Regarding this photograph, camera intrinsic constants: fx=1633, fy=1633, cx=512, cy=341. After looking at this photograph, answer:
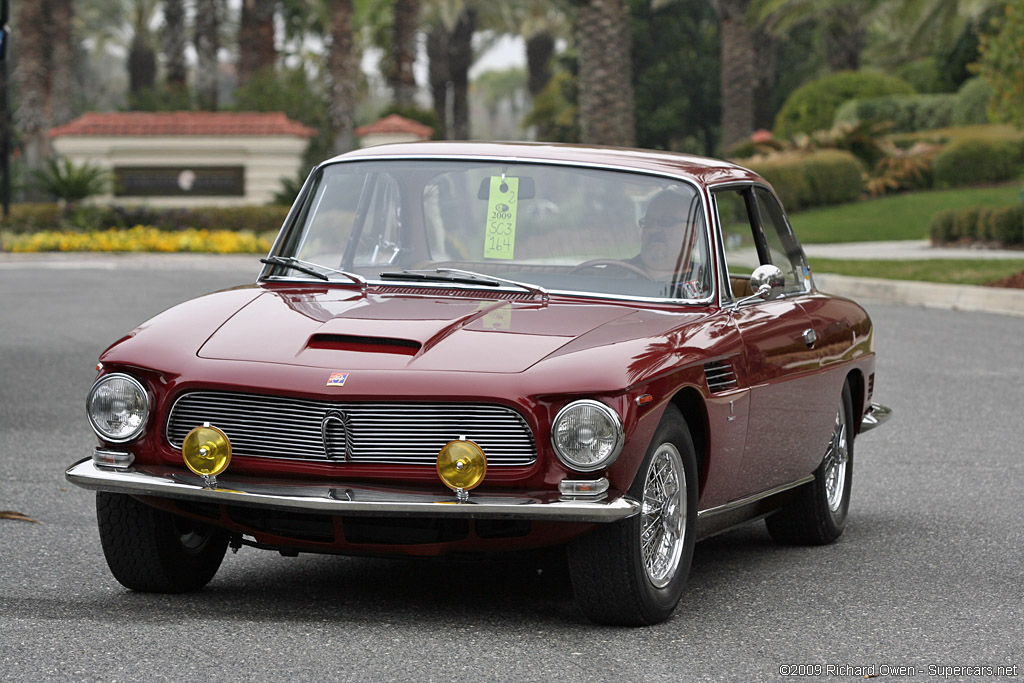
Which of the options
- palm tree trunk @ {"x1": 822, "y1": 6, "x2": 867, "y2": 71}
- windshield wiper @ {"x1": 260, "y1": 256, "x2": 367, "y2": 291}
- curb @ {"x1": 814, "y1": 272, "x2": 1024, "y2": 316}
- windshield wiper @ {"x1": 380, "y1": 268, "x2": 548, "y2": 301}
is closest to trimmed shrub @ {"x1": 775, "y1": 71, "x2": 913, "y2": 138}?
palm tree trunk @ {"x1": 822, "y1": 6, "x2": 867, "y2": 71}

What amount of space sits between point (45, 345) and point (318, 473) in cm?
1031

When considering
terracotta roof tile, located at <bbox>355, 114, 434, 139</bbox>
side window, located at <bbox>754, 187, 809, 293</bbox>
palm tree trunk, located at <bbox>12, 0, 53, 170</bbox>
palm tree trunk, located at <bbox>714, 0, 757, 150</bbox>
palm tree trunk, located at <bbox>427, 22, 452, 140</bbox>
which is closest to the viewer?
side window, located at <bbox>754, 187, 809, 293</bbox>

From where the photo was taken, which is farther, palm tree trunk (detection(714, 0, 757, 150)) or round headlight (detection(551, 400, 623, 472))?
palm tree trunk (detection(714, 0, 757, 150))

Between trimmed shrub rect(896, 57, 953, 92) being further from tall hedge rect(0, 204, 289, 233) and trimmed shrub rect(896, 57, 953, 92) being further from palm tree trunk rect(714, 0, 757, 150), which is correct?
tall hedge rect(0, 204, 289, 233)

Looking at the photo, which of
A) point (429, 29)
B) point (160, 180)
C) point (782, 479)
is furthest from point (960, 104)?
point (782, 479)

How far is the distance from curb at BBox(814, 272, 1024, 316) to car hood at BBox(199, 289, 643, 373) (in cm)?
1324

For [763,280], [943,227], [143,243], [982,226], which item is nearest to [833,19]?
[943,227]

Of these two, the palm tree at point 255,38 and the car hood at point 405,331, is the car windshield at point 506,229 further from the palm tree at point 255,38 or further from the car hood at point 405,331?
the palm tree at point 255,38

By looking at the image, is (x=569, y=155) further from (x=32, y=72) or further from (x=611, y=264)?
(x=32, y=72)

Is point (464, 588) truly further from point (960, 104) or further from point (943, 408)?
point (960, 104)

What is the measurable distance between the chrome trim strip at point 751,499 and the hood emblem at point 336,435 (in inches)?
51.6

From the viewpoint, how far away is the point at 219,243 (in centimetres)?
2916

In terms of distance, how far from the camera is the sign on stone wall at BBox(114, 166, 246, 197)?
33625 mm

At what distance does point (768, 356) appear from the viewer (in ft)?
20.2
